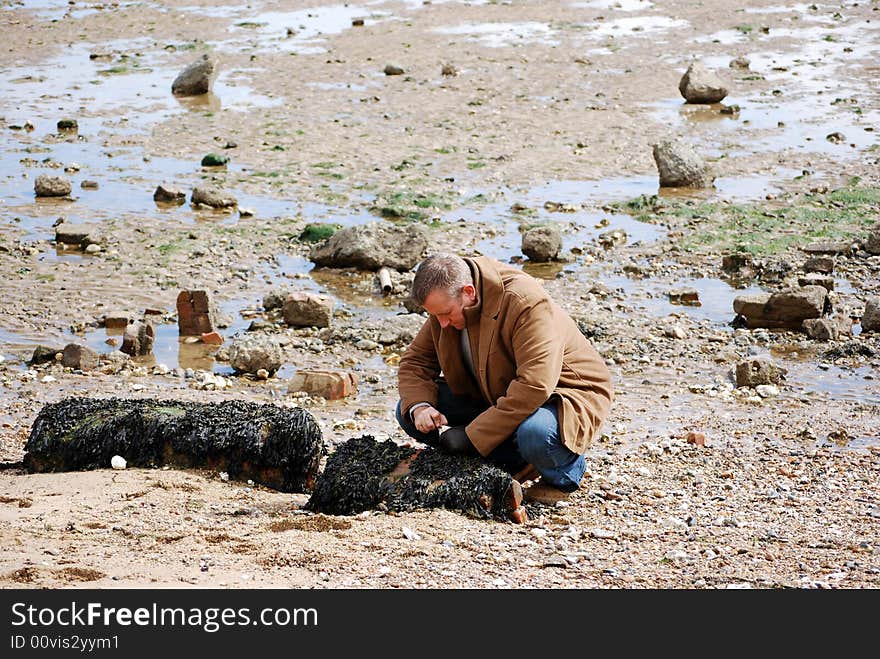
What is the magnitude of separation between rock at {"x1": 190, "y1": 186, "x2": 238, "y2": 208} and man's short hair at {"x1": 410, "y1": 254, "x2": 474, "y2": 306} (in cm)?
804

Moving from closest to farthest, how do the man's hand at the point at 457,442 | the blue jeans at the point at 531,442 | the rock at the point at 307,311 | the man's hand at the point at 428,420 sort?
the blue jeans at the point at 531,442 < the man's hand at the point at 457,442 < the man's hand at the point at 428,420 < the rock at the point at 307,311

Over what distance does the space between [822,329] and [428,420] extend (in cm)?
462

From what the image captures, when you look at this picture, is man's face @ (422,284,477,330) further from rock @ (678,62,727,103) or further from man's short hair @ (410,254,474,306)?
rock @ (678,62,727,103)

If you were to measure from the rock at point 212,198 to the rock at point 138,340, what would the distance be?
4.26 m

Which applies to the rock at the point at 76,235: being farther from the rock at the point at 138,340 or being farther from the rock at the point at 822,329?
the rock at the point at 822,329

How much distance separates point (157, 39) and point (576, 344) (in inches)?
788

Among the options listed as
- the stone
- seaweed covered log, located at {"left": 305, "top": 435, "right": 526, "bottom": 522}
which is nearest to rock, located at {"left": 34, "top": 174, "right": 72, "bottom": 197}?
the stone

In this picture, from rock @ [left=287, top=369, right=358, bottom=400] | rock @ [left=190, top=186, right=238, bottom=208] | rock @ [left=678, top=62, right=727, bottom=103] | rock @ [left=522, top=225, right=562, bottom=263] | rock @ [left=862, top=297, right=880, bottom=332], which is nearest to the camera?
rock @ [left=287, top=369, right=358, bottom=400]

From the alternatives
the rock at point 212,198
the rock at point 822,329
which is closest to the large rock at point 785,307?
the rock at point 822,329

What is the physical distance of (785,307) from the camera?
33.1 feet

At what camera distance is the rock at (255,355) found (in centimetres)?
912

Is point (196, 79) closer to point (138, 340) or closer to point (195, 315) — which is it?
point (195, 315)

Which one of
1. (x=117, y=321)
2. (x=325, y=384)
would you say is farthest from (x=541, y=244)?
(x=117, y=321)

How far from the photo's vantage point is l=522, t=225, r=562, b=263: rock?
38.9 ft
